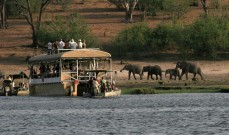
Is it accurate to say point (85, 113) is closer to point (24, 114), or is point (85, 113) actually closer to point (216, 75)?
point (24, 114)

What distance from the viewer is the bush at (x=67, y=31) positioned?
311 feet

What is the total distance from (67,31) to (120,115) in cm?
4499

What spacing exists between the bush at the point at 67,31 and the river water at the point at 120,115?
23656 mm

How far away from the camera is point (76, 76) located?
229 feet

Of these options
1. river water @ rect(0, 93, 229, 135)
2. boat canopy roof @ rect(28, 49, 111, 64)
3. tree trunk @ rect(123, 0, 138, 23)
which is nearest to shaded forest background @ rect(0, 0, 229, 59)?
tree trunk @ rect(123, 0, 138, 23)

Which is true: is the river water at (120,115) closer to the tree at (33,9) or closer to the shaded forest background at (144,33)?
the shaded forest background at (144,33)

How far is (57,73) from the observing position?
6994 cm

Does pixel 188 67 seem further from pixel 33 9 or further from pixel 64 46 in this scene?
pixel 33 9

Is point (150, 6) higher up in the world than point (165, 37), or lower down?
higher up

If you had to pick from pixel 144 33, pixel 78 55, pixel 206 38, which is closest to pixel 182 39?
pixel 206 38

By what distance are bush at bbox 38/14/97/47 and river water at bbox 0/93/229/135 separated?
77.6ft

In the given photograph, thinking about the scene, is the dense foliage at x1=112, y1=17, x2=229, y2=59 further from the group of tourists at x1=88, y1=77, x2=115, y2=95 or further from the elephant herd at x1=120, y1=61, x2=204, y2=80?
the group of tourists at x1=88, y1=77, x2=115, y2=95

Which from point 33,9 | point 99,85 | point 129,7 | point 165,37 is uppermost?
point 129,7

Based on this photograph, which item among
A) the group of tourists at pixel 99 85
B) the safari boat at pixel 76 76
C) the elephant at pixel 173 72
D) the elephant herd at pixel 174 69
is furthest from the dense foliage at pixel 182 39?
the group of tourists at pixel 99 85
